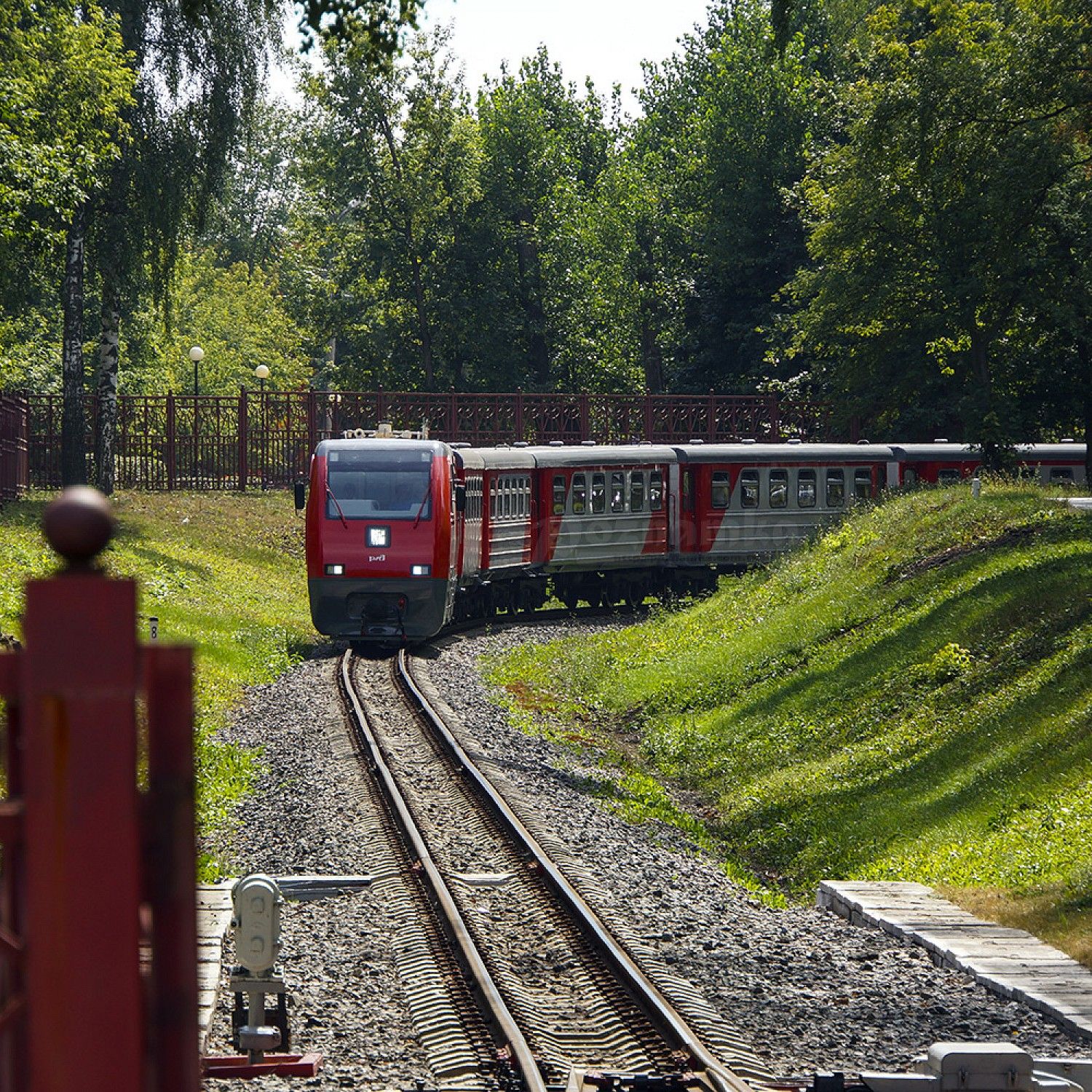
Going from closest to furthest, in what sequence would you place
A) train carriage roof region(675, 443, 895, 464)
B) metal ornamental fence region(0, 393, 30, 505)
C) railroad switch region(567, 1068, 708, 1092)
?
railroad switch region(567, 1068, 708, 1092), metal ornamental fence region(0, 393, 30, 505), train carriage roof region(675, 443, 895, 464)

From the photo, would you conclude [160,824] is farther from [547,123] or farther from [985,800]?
[547,123]

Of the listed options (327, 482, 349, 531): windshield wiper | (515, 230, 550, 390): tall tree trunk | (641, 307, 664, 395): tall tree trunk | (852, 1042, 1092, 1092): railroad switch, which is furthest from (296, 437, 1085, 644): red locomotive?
(641, 307, 664, 395): tall tree trunk

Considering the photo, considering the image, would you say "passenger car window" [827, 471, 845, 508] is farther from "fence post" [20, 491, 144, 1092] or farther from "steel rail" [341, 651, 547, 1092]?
"fence post" [20, 491, 144, 1092]

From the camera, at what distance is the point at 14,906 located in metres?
2.72

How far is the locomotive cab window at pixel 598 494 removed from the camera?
33562 millimetres

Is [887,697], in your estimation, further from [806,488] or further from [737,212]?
[737,212]

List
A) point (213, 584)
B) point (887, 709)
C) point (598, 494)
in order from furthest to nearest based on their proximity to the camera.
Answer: point (598, 494) → point (213, 584) → point (887, 709)

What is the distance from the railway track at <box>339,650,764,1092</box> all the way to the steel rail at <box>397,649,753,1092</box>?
1 centimetres

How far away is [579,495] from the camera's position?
33.3 metres

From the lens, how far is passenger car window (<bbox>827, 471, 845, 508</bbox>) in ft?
120

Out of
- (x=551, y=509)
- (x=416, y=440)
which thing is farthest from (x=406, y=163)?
(x=416, y=440)

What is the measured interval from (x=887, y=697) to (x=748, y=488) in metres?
18.1

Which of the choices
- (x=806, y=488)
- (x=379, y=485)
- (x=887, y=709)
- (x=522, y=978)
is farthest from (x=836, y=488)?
(x=522, y=978)

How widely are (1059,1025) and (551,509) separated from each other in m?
24.9
